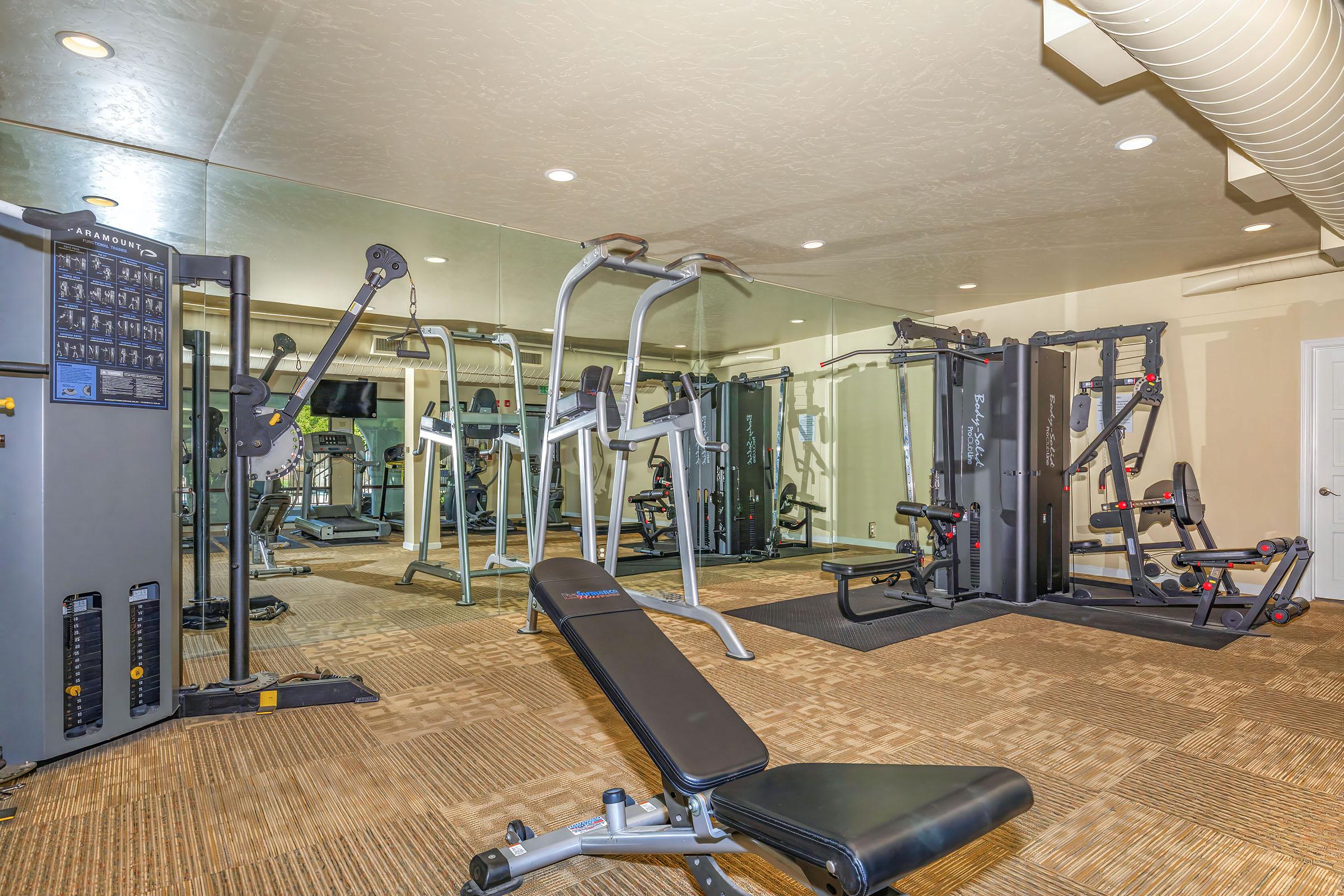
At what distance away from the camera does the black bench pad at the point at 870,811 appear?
107 cm

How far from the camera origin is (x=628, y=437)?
12.8 ft

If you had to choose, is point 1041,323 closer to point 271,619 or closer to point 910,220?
point 910,220

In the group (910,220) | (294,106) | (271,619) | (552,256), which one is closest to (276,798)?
(271,619)

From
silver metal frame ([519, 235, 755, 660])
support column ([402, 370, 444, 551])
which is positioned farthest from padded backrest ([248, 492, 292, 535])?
silver metal frame ([519, 235, 755, 660])

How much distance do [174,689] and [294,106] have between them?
2.65 meters

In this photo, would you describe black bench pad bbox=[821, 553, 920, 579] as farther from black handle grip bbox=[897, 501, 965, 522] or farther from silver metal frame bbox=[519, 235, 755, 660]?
silver metal frame bbox=[519, 235, 755, 660]

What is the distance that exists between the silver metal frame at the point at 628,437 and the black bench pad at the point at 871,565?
870mm

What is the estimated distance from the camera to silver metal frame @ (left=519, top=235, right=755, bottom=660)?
373cm

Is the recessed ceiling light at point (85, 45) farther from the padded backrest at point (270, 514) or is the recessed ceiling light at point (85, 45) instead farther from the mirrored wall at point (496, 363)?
the padded backrest at point (270, 514)

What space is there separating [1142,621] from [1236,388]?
2595 millimetres

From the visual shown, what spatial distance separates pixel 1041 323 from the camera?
727 centimetres

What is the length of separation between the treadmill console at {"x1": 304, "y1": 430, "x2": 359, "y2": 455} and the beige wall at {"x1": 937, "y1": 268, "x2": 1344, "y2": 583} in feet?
22.3

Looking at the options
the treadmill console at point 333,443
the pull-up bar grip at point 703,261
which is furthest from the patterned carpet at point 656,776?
the pull-up bar grip at point 703,261

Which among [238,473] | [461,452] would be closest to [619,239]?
[461,452]
